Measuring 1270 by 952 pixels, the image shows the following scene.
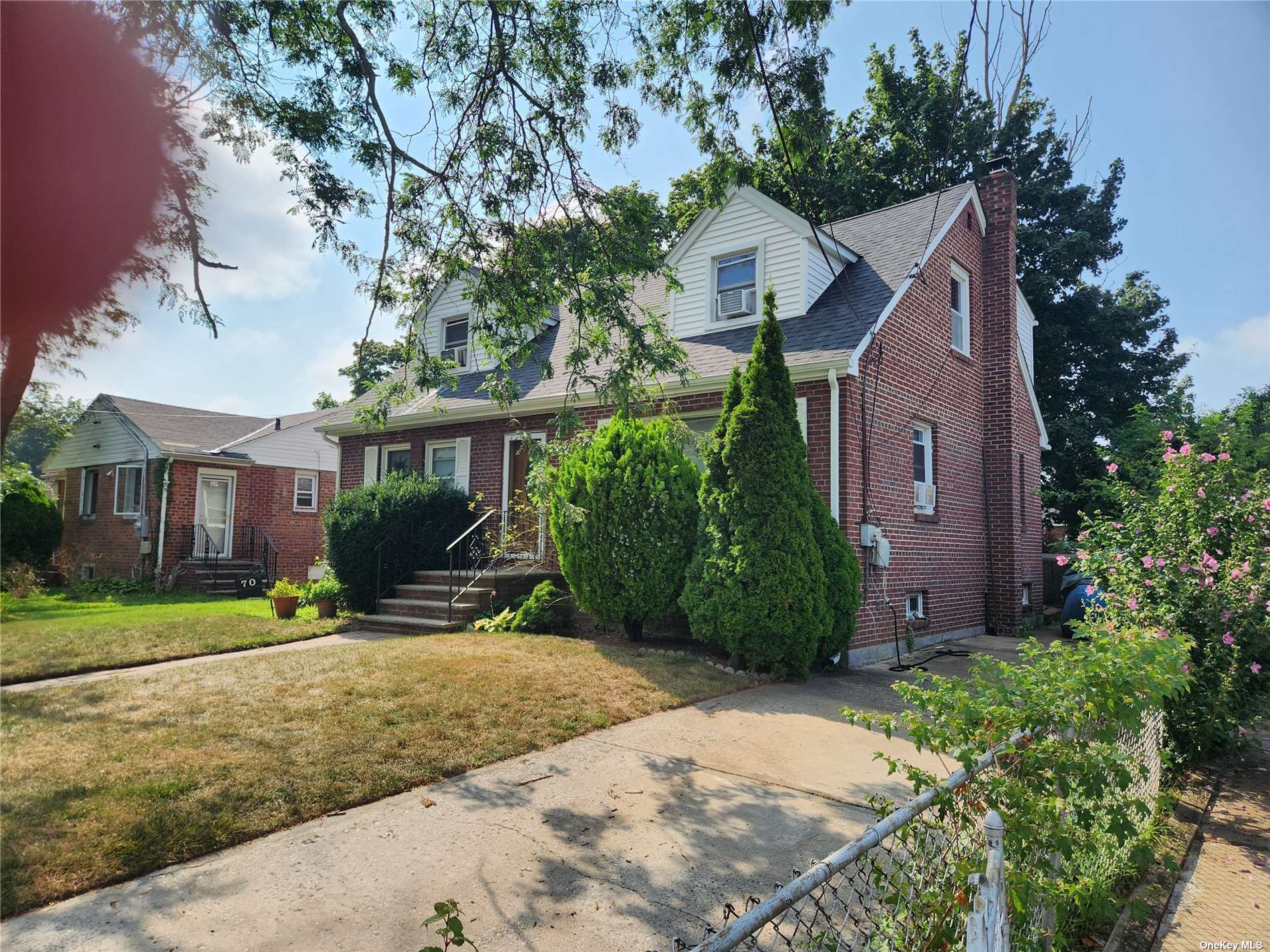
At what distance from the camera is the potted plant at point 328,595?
1165 centimetres

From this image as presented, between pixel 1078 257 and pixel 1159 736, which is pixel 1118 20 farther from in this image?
pixel 1078 257

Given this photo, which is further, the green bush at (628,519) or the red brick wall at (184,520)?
the green bush at (628,519)

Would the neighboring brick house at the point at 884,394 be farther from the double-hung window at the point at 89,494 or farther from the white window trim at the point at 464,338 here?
the double-hung window at the point at 89,494

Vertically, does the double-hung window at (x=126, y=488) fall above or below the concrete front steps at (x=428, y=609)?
above

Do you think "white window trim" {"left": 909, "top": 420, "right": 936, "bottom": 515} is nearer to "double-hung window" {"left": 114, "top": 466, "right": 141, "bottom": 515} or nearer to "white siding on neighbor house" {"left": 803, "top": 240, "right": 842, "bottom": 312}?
"white siding on neighbor house" {"left": 803, "top": 240, "right": 842, "bottom": 312}

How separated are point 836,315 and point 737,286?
1.95 m

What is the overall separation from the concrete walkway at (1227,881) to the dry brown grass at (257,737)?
12.2ft

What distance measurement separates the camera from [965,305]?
12.5 m

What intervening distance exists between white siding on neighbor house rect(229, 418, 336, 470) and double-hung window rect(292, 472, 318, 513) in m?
0.27

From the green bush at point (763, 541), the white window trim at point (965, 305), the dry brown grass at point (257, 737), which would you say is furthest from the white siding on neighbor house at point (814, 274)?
the dry brown grass at point (257, 737)

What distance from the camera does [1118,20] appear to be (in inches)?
200

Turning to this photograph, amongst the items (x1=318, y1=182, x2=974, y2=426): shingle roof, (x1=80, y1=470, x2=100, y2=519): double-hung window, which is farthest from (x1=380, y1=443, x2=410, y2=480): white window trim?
(x1=80, y1=470, x2=100, y2=519): double-hung window

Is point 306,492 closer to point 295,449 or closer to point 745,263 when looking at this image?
point 295,449

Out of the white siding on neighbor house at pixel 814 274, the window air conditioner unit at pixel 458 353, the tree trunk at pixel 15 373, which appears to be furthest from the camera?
the window air conditioner unit at pixel 458 353
